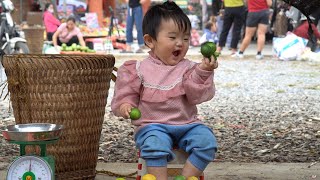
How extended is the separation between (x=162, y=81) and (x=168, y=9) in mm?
374

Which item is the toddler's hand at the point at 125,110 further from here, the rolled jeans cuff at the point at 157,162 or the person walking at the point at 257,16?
the person walking at the point at 257,16

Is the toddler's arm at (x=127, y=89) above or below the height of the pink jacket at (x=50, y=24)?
above

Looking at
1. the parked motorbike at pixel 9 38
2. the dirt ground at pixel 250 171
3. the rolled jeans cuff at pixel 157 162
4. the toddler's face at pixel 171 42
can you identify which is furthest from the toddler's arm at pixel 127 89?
the parked motorbike at pixel 9 38

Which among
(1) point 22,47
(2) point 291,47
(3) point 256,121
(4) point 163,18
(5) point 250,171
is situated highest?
(4) point 163,18

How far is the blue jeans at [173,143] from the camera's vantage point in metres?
3.33

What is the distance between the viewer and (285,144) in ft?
17.9

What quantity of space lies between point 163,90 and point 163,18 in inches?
14.5

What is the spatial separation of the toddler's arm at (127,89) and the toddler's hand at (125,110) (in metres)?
0.06

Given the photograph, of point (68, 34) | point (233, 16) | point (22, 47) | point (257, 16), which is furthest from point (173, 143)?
point (233, 16)

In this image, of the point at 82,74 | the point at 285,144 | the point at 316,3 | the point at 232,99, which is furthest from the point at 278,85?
the point at 82,74

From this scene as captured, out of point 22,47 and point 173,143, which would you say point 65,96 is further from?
point 22,47

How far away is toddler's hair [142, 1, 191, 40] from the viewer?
356 cm

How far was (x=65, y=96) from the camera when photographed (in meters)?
3.79

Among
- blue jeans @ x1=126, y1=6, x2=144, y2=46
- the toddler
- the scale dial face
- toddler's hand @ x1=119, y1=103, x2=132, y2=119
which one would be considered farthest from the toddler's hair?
blue jeans @ x1=126, y1=6, x2=144, y2=46
